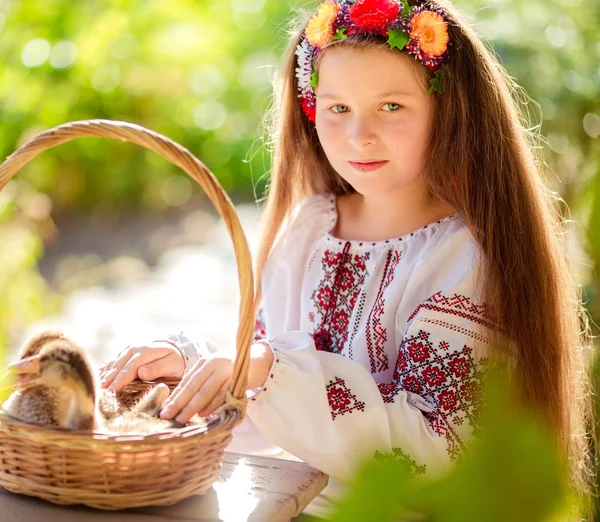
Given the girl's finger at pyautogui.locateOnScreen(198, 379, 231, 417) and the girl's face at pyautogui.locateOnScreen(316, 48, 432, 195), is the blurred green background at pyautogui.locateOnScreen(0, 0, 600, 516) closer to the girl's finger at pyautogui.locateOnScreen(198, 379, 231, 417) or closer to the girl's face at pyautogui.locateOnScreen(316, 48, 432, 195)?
the girl's face at pyautogui.locateOnScreen(316, 48, 432, 195)

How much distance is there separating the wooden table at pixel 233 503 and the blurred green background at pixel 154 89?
2660 millimetres

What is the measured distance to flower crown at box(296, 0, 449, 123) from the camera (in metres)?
1.66

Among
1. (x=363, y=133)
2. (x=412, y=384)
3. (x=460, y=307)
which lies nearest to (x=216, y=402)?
(x=412, y=384)

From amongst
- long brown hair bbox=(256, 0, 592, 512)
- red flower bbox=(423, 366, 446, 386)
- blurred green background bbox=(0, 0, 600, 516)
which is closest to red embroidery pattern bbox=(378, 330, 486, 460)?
red flower bbox=(423, 366, 446, 386)

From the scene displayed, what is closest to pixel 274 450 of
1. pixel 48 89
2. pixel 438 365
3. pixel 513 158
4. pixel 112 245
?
pixel 438 365

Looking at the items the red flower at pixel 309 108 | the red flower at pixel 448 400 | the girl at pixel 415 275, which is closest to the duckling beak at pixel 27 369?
the girl at pixel 415 275

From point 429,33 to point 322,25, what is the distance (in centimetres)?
23

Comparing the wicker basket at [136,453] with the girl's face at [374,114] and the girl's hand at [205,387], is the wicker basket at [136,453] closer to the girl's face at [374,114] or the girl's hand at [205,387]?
the girl's hand at [205,387]

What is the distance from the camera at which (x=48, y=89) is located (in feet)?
18.5

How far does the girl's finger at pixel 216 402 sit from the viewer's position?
1.31 metres

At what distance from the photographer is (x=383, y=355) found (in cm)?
172

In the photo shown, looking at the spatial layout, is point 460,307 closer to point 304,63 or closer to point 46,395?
point 304,63

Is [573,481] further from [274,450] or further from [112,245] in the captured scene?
[112,245]

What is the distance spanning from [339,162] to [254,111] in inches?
202
